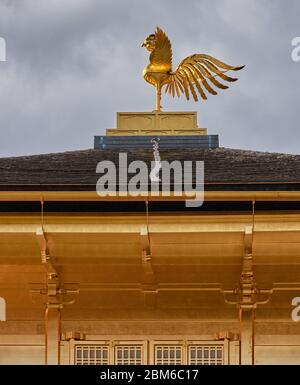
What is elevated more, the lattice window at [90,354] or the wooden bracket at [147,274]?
the wooden bracket at [147,274]

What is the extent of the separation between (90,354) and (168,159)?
15.2 feet

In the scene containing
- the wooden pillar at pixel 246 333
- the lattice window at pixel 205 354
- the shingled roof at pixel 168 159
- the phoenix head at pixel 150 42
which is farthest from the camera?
the phoenix head at pixel 150 42

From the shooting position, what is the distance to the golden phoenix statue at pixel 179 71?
2542cm

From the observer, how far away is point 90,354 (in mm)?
19188

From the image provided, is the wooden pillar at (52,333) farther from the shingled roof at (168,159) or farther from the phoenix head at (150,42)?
the phoenix head at (150,42)

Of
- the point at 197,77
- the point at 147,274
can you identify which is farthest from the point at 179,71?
the point at 147,274

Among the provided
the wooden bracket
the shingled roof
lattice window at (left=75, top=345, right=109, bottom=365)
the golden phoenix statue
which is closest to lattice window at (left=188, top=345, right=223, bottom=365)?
the wooden bracket

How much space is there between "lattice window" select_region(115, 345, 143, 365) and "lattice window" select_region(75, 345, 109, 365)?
0.56ft

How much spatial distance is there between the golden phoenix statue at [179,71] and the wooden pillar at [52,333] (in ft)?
24.2

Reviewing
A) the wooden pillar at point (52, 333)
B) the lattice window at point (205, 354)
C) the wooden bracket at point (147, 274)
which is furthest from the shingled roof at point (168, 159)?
the lattice window at point (205, 354)

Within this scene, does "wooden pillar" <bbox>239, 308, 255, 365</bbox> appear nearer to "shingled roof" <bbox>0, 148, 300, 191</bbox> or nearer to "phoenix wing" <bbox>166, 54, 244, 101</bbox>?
"shingled roof" <bbox>0, 148, 300, 191</bbox>

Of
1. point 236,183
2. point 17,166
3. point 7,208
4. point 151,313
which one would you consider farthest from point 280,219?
point 17,166

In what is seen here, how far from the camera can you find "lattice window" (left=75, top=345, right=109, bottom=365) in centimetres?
1911

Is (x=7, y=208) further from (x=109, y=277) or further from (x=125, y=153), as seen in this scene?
(x=125, y=153)
